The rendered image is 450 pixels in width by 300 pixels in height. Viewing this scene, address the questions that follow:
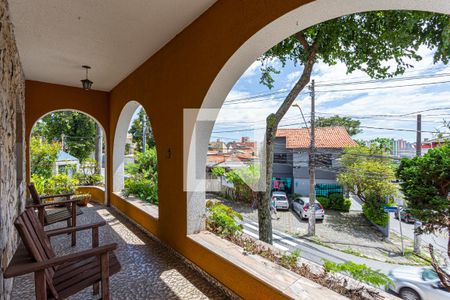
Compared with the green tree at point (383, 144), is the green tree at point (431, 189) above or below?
below

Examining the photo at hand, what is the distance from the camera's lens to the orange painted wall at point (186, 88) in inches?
73.5

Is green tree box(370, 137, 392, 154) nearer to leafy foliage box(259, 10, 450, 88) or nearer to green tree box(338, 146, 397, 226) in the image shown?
green tree box(338, 146, 397, 226)

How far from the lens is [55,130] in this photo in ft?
45.0

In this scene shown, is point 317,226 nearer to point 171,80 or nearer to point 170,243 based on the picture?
point 170,243

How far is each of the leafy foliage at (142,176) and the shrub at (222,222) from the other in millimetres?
2286

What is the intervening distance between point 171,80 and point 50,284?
237 cm

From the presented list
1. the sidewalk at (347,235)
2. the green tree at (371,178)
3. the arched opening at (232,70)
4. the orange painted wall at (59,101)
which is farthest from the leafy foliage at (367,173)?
the orange painted wall at (59,101)

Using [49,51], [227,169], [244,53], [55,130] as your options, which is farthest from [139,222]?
[55,130]

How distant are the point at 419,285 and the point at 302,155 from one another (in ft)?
28.6

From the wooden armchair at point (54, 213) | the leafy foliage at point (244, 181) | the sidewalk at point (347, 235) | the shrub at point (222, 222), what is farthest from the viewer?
the sidewalk at point (347, 235)

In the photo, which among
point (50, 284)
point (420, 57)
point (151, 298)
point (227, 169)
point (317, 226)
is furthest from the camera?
point (317, 226)

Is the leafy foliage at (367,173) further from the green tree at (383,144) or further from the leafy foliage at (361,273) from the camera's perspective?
the leafy foliage at (361,273)

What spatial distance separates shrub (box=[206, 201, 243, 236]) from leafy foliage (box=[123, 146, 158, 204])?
2.29 metres

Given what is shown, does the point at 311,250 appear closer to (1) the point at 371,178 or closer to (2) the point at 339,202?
(1) the point at 371,178
